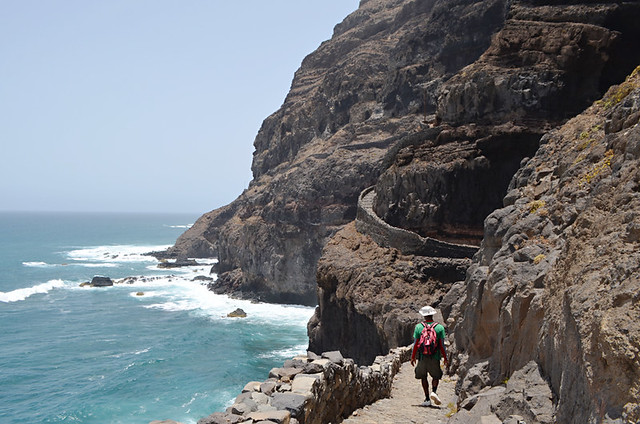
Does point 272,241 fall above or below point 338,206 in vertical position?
below

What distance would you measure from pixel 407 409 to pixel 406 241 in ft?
66.5

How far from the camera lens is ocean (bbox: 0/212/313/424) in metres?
30.6

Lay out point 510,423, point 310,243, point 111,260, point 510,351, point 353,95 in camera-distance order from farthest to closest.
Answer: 1. point 111,260
2. point 353,95
3. point 310,243
4. point 510,351
5. point 510,423

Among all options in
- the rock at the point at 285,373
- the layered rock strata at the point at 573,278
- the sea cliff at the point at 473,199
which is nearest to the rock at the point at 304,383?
the rock at the point at 285,373

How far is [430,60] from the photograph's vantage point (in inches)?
2205

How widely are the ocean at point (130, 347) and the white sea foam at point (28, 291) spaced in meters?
0.13

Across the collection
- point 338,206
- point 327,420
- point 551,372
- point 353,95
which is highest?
point 353,95

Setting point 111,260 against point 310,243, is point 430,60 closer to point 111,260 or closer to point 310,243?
point 310,243

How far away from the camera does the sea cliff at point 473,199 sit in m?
5.80

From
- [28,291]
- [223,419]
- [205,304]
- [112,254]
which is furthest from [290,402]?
[112,254]

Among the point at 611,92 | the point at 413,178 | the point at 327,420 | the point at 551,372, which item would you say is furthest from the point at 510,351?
the point at 413,178

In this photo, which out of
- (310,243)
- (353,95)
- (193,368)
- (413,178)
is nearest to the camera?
(413,178)

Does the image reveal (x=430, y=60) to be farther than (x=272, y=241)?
No

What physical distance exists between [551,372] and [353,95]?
65952 mm
